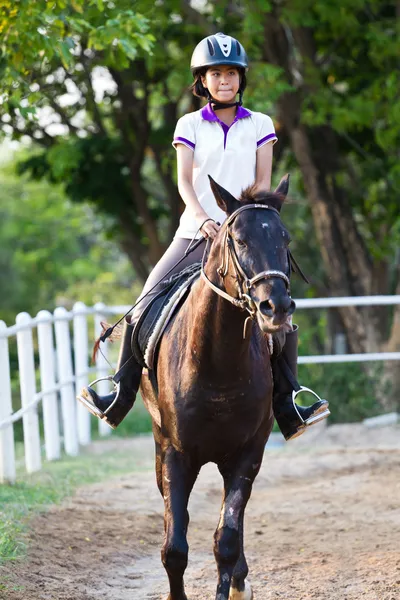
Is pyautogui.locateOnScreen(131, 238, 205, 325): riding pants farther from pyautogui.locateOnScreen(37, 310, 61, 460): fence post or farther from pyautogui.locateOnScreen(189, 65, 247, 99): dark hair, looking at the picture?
pyautogui.locateOnScreen(37, 310, 61, 460): fence post

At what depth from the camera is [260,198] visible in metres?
4.62

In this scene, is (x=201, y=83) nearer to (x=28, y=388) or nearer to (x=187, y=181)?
(x=187, y=181)

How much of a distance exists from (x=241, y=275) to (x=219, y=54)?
1.68 m

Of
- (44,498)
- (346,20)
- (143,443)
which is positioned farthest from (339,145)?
(44,498)

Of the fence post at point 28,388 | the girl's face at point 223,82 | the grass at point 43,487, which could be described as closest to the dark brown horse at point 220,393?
the girl's face at point 223,82

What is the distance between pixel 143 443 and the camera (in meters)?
12.6

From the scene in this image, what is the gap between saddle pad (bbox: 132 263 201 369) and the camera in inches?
217

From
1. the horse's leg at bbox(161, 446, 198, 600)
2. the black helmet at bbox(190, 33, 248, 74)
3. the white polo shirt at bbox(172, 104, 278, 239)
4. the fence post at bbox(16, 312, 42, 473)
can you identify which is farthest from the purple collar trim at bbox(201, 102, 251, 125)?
the fence post at bbox(16, 312, 42, 473)

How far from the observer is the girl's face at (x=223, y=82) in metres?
5.54

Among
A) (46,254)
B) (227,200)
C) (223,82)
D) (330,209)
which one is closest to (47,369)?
(223,82)

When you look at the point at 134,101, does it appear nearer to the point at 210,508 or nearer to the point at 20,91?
the point at 20,91

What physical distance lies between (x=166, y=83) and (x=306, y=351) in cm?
467

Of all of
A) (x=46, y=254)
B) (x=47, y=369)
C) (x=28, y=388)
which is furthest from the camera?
(x=46, y=254)

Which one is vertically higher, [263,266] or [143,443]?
[263,266]
